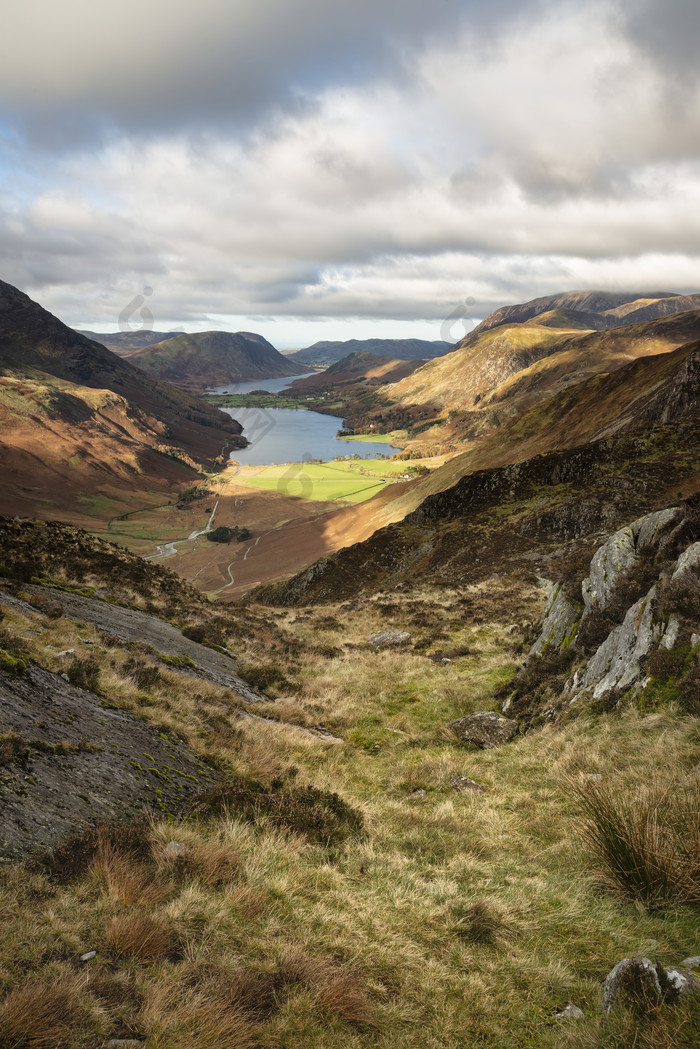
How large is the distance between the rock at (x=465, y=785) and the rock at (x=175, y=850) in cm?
566

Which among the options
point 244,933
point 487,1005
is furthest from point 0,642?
point 487,1005

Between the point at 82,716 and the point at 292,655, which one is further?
the point at 292,655

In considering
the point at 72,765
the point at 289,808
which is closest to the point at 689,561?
the point at 289,808

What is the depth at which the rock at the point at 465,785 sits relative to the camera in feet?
31.6

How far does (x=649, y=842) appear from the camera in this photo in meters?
5.53

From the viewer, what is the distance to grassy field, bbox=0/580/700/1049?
398 cm

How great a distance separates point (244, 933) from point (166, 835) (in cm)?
178

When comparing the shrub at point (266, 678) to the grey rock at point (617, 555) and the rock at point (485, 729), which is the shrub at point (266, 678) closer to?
the rock at point (485, 729)

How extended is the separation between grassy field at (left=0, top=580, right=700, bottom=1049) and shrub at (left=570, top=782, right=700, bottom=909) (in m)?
0.23

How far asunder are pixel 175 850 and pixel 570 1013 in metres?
4.40

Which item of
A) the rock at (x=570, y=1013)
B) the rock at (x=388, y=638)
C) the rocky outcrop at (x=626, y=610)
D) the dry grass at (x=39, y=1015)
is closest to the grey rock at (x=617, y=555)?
the rocky outcrop at (x=626, y=610)

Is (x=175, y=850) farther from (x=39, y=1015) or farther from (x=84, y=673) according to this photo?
(x=84, y=673)

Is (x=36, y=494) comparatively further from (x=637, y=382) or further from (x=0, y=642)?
(x=0, y=642)

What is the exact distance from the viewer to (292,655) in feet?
72.6
